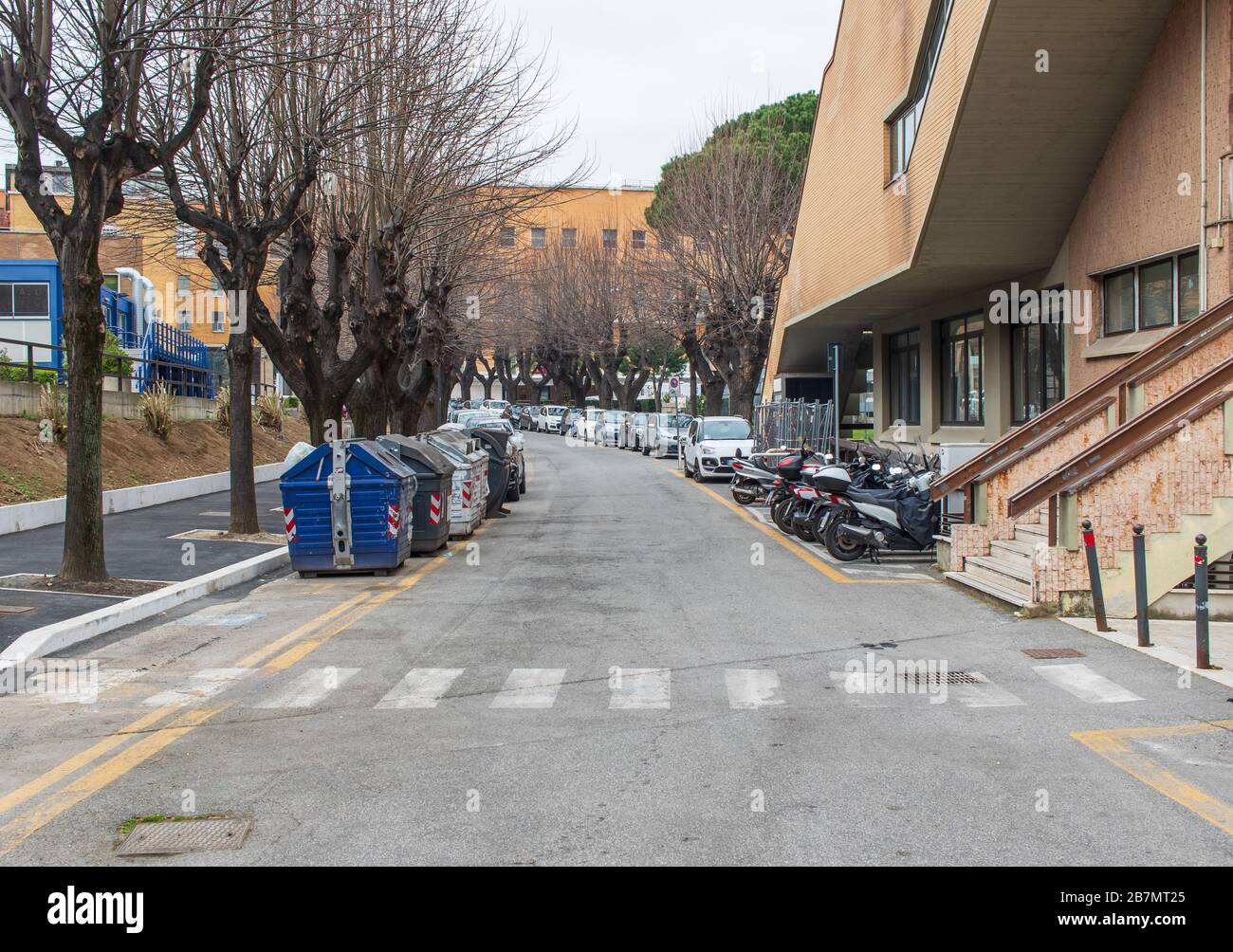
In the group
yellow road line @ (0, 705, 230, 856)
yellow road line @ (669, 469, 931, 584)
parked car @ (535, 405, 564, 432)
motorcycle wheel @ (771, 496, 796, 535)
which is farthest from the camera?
parked car @ (535, 405, 564, 432)

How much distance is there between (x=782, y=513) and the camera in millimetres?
18578

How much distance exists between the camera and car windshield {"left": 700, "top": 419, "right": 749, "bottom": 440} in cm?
3225

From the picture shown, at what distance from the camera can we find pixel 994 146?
1803 cm

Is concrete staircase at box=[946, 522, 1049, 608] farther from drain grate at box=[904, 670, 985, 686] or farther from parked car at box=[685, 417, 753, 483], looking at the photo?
parked car at box=[685, 417, 753, 483]

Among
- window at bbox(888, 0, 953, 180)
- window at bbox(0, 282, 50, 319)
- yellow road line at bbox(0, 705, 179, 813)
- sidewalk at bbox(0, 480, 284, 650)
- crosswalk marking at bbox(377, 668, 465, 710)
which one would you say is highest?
window at bbox(888, 0, 953, 180)

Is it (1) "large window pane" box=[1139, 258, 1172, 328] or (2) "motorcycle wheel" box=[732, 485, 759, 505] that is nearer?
(1) "large window pane" box=[1139, 258, 1172, 328]

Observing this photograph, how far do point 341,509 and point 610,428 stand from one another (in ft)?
135

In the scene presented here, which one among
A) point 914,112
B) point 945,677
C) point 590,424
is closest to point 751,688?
point 945,677

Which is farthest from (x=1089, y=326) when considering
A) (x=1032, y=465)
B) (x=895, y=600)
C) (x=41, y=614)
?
(x=41, y=614)

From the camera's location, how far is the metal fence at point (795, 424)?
30688 millimetres

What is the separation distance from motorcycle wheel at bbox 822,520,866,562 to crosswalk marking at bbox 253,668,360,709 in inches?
326

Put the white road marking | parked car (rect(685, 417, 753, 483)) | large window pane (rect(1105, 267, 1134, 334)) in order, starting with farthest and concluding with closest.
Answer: parked car (rect(685, 417, 753, 483)), large window pane (rect(1105, 267, 1134, 334)), the white road marking

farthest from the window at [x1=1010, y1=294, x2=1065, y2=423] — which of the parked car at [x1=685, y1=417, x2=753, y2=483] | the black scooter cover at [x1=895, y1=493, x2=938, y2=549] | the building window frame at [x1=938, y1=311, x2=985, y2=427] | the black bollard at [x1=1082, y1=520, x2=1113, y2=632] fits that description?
the black bollard at [x1=1082, y1=520, x2=1113, y2=632]

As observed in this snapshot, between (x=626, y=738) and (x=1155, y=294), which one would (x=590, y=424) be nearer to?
(x=1155, y=294)
